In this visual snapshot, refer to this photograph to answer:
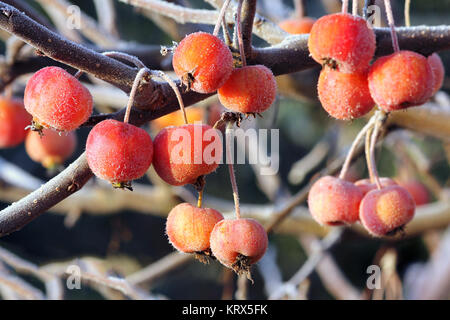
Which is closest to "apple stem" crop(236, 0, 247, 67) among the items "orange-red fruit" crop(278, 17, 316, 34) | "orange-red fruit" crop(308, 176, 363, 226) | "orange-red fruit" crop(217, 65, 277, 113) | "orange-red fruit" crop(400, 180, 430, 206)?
"orange-red fruit" crop(217, 65, 277, 113)

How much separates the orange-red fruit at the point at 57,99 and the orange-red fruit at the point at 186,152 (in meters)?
0.11

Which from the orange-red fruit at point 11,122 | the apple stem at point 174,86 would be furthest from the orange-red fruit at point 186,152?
the orange-red fruit at point 11,122

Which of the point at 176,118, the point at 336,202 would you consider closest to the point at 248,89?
the point at 336,202

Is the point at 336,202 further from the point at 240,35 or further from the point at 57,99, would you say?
the point at 57,99

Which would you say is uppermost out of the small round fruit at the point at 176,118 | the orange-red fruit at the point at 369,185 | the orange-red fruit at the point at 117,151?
the small round fruit at the point at 176,118

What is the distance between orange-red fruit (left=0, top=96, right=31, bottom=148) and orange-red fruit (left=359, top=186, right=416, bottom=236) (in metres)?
1.06

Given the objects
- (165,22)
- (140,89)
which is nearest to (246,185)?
(165,22)

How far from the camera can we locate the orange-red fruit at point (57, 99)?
69 cm

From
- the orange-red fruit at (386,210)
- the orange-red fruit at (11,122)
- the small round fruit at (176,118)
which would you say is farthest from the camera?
the small round fruit at (176,118)

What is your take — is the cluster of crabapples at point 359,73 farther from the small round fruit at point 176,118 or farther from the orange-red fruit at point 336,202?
the small round fruit at point 176,118

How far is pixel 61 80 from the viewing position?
0.70 metres

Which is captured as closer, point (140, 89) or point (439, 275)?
point (140, 89)

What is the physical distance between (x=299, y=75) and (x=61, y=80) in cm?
90
